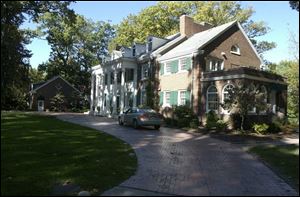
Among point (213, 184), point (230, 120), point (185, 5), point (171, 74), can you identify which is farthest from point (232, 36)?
point (213, 184)

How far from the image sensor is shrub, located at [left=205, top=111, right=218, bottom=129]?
25.5 m

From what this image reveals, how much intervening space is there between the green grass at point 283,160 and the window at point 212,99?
39.5ft

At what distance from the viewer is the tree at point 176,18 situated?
159 ft

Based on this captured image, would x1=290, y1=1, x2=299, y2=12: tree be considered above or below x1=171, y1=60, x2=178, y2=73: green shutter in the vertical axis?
above

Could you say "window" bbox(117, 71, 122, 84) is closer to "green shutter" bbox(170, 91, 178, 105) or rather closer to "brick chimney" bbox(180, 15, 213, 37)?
"brick chimney" bbox(180, 15, 213, 37)

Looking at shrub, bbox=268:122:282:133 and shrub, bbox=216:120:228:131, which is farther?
shrub, bbox=268:122:282:133

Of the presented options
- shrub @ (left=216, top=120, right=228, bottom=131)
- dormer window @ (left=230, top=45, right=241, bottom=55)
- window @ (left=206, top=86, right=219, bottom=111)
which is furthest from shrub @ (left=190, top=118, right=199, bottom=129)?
dormer window @ (left=230, top=45, right=241, bottom=55)

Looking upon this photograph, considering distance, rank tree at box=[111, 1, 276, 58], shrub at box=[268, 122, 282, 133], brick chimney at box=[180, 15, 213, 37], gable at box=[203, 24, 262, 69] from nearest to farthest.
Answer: shrub at box=[268, 122, 282, 133]
gable at box=[203, 24, 262, 69]
brick chimney at box=[180, 15, 213, 37]
tree at box=[111, 1, 276, 58]

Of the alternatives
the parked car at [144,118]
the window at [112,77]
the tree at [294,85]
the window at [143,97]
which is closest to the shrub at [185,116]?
the parked car at [144,118]

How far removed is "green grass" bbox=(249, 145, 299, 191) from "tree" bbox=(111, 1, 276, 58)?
3356 centimetres

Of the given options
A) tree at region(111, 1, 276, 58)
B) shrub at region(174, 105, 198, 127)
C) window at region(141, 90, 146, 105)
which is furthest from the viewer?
tree at region(111, 1, 276, 58)

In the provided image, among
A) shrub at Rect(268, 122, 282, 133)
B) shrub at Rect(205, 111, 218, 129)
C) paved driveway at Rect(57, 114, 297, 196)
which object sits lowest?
paved driveway at Rect(57, 114, 297, 196)

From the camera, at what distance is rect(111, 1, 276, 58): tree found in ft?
159

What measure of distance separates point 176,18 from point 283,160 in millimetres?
40881
